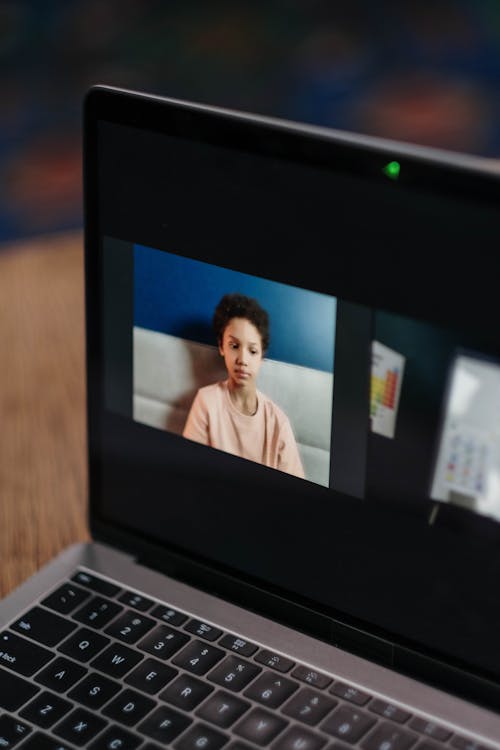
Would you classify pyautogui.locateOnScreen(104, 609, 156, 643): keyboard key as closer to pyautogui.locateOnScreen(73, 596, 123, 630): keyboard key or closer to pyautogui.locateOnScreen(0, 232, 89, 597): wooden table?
pyautogui.locateOnScreen(73, 596, 123, 630): keyboard key

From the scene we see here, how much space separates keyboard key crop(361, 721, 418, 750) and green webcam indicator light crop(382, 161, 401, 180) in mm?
283

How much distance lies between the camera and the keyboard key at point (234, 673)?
0.55 m

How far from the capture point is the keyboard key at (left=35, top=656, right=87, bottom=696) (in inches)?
21.8

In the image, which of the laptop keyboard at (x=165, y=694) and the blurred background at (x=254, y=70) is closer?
the laptop keyboard at (x=165, y=694)

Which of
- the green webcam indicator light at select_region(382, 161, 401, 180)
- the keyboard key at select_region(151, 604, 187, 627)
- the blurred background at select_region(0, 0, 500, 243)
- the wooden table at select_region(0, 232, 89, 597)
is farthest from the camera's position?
the blurred background at select_region(0, 0, 500, 243)

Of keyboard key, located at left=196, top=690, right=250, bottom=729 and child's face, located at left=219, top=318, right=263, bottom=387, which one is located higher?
child's face, located at left=219, top=318, right=263, bottom=387

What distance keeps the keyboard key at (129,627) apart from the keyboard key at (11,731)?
8 cm

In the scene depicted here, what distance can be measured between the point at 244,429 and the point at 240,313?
7 centimetres

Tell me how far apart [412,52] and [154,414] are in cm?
178

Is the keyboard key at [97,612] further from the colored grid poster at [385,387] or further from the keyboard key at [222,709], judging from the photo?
the colored grid poster at [385,387]

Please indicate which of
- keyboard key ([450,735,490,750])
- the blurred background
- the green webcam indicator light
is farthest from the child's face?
the blurred background

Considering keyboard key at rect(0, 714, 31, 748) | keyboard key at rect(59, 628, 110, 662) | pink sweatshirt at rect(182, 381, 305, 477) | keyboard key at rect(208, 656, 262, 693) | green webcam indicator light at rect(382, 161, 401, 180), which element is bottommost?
keyboard key at rect(0, 714, 31, 748)

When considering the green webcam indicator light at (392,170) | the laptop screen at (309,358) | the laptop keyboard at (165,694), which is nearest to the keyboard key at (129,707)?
the laptop keyboard at (165,694)

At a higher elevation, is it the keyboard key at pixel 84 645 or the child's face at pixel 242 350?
the child's face at pixel 242 350
